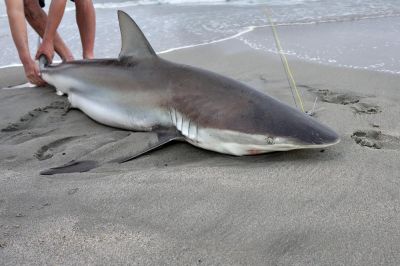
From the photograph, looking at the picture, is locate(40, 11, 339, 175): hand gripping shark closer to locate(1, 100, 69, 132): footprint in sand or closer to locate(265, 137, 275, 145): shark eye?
locate(265, 137, 275, 145): shark eye

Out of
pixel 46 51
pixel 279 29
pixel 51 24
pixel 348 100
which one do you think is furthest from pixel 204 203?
pixel 279 29

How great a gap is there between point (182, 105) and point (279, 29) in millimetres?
→ 4211

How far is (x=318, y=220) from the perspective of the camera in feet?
5.39

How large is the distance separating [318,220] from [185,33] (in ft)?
17.2

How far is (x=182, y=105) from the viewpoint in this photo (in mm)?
2580

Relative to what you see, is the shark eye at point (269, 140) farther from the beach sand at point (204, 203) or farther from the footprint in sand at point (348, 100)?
the footprint in sand at point (348, 100)

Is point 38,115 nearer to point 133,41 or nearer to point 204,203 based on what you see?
point 133,41

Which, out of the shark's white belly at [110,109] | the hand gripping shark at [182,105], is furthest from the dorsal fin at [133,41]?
the shark's white belly at [110,109]

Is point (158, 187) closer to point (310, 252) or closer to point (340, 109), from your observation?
point (310, 252)

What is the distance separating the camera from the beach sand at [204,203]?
1468 mm

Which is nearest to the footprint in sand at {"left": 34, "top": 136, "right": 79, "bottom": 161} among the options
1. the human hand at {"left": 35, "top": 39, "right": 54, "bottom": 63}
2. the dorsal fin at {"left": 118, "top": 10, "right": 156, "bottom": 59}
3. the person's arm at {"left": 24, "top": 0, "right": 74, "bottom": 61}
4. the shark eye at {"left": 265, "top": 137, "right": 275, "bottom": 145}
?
the dorsal fin at {"left": 118, "top": 10, "right": 156, "bottom": 59}

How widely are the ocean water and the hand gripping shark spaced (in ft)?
7.18

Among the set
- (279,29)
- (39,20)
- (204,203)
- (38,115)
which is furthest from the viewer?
(279,29)

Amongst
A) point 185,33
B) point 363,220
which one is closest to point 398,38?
point 185,33
